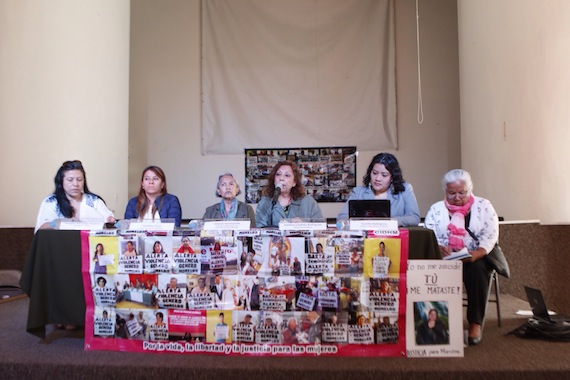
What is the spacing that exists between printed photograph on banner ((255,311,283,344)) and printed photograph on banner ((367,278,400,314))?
42 centimetres

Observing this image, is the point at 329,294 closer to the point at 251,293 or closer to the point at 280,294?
the point at 280,294

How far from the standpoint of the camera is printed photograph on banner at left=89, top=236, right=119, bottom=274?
252cm

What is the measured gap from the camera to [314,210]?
3.57 meters

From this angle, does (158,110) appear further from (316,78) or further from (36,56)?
(36,56)

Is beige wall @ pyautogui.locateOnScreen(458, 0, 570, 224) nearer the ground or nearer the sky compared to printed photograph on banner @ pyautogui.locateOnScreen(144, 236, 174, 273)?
nearer the sky

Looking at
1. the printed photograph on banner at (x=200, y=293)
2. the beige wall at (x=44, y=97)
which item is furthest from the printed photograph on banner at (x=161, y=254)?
the beige wall at (x=44, y=97)

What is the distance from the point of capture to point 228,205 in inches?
152

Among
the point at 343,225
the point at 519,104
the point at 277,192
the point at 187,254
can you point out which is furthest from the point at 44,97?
the point at 519,104

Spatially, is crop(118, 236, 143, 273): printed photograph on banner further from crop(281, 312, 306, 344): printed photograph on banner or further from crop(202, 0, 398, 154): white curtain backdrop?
crop(202, 0, 398, 154): white curtain backdrop

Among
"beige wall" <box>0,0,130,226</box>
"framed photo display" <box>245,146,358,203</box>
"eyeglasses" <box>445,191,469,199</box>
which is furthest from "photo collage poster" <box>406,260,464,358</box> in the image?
"framed photo display" <box>245,146,358,203</box>

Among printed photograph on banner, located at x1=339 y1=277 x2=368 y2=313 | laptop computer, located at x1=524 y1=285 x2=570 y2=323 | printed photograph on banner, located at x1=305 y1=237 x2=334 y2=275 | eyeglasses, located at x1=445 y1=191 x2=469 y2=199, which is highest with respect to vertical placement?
eyeglasses, located at x1=445 y1=191 x2=469 y2=199

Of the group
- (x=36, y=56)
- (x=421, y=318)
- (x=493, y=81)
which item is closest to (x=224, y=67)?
(x=36, y=56)

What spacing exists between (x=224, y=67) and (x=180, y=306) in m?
5.45

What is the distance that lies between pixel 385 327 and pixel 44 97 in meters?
3.86
